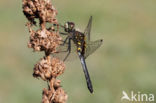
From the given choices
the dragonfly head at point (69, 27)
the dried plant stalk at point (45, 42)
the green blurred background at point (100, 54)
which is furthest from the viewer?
the green blurred background at point (100, 54)

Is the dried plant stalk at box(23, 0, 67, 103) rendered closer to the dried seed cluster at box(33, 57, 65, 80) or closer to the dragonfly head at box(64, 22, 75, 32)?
the dried seed cluster at box(33, 57, 65, 80)

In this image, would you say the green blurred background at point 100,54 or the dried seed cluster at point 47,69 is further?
the green blurred background at point 100,54

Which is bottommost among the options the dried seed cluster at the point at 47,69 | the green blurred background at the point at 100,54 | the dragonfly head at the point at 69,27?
the green blurred background at the point at 100,54

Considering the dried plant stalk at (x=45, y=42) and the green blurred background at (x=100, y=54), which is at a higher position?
the dried plant stalk at (x=45, y=42)

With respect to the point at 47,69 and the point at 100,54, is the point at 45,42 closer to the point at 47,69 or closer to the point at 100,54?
the point at 47,69

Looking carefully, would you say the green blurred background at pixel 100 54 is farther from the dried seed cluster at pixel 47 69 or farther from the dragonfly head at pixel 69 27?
the dried seed cluster at pixel 47 69

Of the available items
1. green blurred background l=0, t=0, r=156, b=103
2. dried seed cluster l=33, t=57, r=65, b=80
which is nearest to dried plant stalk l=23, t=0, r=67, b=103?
dried seed cluster l=33, t=57, r=65, b=80

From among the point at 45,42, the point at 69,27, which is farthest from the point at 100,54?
the point at 45,42

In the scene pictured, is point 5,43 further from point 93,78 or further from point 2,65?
point 93,78

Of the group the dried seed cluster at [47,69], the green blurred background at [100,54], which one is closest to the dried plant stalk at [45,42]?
the dried seed cluster at [47,69]
